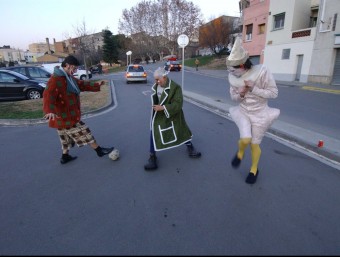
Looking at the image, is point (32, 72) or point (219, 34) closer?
point (32, 72)

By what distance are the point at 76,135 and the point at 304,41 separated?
2036 centimetres

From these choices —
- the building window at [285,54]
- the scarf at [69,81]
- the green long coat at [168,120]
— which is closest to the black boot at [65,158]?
the scarf at [69,81]

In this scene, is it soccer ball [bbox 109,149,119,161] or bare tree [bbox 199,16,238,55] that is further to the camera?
bare tree [bbox 199,16,238,55]

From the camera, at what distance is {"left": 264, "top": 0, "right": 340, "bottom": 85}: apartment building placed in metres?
16.6

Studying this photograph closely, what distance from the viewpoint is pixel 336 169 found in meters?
3.81

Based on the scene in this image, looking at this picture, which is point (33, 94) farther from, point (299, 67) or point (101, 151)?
point (299, 67)

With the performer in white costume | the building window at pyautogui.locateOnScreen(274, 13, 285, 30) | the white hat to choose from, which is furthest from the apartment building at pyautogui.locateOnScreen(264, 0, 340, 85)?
the white hat

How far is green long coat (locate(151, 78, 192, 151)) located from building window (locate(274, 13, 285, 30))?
21.7 meters

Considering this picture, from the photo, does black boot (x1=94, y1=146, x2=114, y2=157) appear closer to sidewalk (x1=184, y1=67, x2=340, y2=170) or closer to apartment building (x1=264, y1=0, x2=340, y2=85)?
sidewalk (x1=184, y1=67, x2=340, y2=170)

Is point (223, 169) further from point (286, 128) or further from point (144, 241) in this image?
point (286, 128)

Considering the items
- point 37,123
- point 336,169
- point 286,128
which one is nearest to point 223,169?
point 336,169

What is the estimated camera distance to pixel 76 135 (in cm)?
397

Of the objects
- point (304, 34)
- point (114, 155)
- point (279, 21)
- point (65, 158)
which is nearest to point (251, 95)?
point (114, 155)

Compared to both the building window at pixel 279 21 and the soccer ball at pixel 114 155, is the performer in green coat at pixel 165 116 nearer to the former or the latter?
the soccer ball at pixel 114 155
